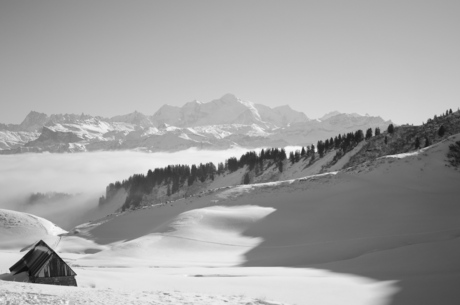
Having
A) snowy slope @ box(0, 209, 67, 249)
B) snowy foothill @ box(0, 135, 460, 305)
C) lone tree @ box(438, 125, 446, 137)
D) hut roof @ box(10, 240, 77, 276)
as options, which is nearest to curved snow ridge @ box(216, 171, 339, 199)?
snowy foothill @ box(0, 135, 460, 305)

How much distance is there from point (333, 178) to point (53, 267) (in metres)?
49.9

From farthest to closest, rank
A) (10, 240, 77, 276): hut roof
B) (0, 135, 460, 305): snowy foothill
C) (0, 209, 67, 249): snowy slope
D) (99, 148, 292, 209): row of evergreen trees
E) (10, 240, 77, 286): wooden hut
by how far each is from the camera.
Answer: (99, 148, 292, 209): row of evergreen trees
(0, 209, 67, 249): snowy slope
(10, 240, 77, 276): hut roof
(10, 240, 77, 286): wooden hut
(0, 135, 460, 305): snowy foothill

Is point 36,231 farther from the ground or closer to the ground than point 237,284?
closer to the ground

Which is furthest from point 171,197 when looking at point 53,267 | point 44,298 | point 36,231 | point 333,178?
point 44,298

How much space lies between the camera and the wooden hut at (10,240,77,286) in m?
23.6

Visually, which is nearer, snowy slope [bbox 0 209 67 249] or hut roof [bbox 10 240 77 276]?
hut roof [bbox 10 240 77 276]

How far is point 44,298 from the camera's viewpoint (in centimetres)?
1449

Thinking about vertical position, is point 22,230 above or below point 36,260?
below

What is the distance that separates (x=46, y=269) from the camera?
78.2ft

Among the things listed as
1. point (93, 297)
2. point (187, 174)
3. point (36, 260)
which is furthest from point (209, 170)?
point (93, 297)

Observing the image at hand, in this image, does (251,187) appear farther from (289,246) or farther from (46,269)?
(46,269)

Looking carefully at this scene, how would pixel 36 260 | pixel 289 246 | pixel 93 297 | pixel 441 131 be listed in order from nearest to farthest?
1. pixel 93 297
2. pixel 36 260
3. pixel 289 246
4. pixel 441 131

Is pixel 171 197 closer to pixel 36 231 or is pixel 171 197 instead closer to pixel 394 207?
pixel 36 231

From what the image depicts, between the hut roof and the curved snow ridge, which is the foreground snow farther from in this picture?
the curved snow ridge
